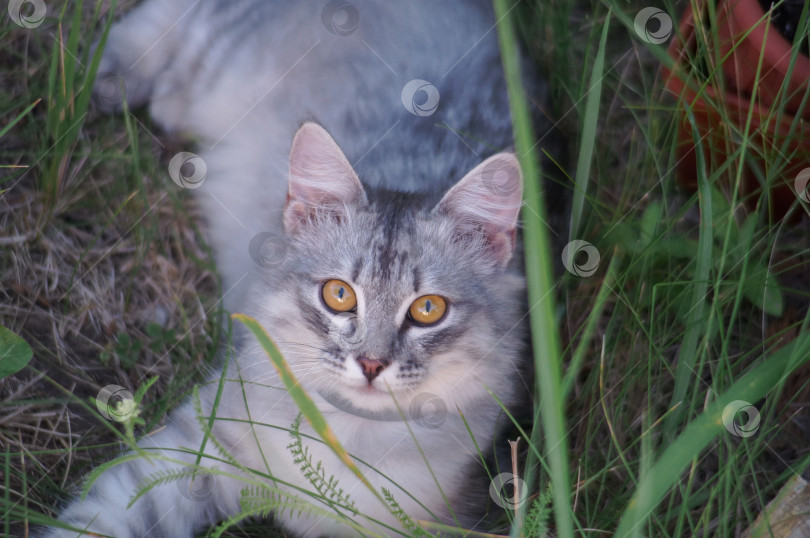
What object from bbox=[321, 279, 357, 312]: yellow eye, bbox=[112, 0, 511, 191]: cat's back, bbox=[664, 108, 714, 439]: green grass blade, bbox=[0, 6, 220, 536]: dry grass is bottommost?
bbox=[0, 6, 220, 536]: dry grass

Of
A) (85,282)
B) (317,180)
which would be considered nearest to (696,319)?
(317,180)

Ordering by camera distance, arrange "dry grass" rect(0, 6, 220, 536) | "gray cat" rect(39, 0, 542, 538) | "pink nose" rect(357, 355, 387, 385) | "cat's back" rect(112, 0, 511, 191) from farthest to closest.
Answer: "cat's back" rect(112, 0, 511, 191) → "dry grass" rect(0, 6, 220, 536) → "gray cat" rect(39, 0, 542, 538) → "pink nose" rect(357, 355, 387, 385)

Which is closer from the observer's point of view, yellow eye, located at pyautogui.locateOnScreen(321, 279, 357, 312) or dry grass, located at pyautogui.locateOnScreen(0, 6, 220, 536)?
yellow eye, located at pyautogui.locateOnScreen(321, 279, 357, 312)

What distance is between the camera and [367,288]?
209 cm

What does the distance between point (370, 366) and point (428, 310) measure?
270mm

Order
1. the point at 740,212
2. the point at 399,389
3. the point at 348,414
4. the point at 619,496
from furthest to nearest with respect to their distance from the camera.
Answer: the point at 740,212
the point at 619,496
the point at 348,414
the point at 399,389

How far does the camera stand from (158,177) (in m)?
3.18

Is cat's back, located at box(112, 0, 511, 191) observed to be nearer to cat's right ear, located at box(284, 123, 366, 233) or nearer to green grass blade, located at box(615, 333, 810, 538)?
cat's right ear, located at box(284, 123, 366, 233)

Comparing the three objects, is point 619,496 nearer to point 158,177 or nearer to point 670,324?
point 670,324

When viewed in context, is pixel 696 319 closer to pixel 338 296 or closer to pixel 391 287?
pixel 391 287

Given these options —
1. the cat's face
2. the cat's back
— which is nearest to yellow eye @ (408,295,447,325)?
the cat's face

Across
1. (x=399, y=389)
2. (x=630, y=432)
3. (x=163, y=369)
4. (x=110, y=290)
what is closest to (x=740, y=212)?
(x=630, y=432)

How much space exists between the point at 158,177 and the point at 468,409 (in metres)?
1.79

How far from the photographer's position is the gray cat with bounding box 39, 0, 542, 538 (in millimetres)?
2086
